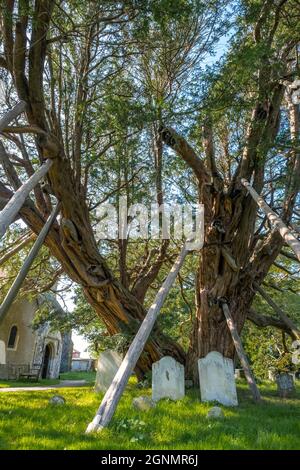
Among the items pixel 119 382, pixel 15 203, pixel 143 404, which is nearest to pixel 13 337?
pixel 143 404

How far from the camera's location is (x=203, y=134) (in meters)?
7.86

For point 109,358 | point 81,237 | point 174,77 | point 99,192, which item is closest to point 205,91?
point 174,77

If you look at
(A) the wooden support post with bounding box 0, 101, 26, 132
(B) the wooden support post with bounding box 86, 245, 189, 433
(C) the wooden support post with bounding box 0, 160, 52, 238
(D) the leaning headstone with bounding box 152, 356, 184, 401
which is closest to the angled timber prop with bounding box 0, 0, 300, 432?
(A) the wooden support post with bounding box 0, 101, 26, 132

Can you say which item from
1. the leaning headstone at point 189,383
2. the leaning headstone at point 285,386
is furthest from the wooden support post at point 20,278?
the leaning headstone at point 285,386

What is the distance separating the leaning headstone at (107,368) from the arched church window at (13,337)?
1515cm

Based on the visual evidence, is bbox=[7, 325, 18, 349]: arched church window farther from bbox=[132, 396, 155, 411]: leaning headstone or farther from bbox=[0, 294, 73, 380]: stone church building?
bbox=[132, 396, 155, 411]: leaning headstone

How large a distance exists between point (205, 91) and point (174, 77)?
222cm

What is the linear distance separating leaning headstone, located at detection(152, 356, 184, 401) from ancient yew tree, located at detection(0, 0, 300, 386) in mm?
1741

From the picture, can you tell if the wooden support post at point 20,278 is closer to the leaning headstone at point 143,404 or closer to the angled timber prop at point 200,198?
the angled timber prop at point 200,198

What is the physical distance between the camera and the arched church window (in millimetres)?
20797

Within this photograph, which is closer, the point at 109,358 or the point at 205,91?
the point at 205,91

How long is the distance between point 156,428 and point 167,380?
2245mm

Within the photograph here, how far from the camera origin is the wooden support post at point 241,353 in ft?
21.3
